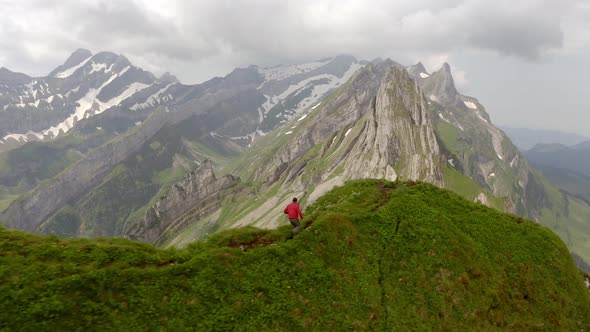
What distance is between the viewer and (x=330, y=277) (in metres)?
22.6

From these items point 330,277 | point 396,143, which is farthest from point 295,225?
point 396,143

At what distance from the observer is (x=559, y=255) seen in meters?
28.7

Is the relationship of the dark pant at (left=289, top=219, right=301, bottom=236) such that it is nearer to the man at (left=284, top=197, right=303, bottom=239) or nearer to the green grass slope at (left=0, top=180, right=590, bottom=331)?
the man at (left=284, top=197, right=303, bottom=239)

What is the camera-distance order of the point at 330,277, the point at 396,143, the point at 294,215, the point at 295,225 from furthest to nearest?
1. the point at 396,143
2. the point at 295,225
3. the point at 294,215
4. the point at 330,277

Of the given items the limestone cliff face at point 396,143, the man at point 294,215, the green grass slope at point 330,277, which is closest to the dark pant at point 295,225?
the man at point 294,215

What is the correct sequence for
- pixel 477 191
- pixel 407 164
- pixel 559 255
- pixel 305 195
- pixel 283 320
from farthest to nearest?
pixel 305 195 < pixel 407 164 < pixel 477 191 < pixel 559 255 < pixel 283 320

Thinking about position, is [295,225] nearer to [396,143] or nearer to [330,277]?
[330,277]

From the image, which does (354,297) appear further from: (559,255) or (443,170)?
(443,170)

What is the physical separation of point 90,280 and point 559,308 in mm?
32995

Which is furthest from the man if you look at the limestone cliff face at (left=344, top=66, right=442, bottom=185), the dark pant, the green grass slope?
the limestone cliff face at (left=344, top=66, right=442, bottom=185)

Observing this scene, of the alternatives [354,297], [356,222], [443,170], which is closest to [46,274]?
[354,297]

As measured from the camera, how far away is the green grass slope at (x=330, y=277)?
1762cm

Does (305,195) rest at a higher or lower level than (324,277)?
lower

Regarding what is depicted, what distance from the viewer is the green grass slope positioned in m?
17.6
